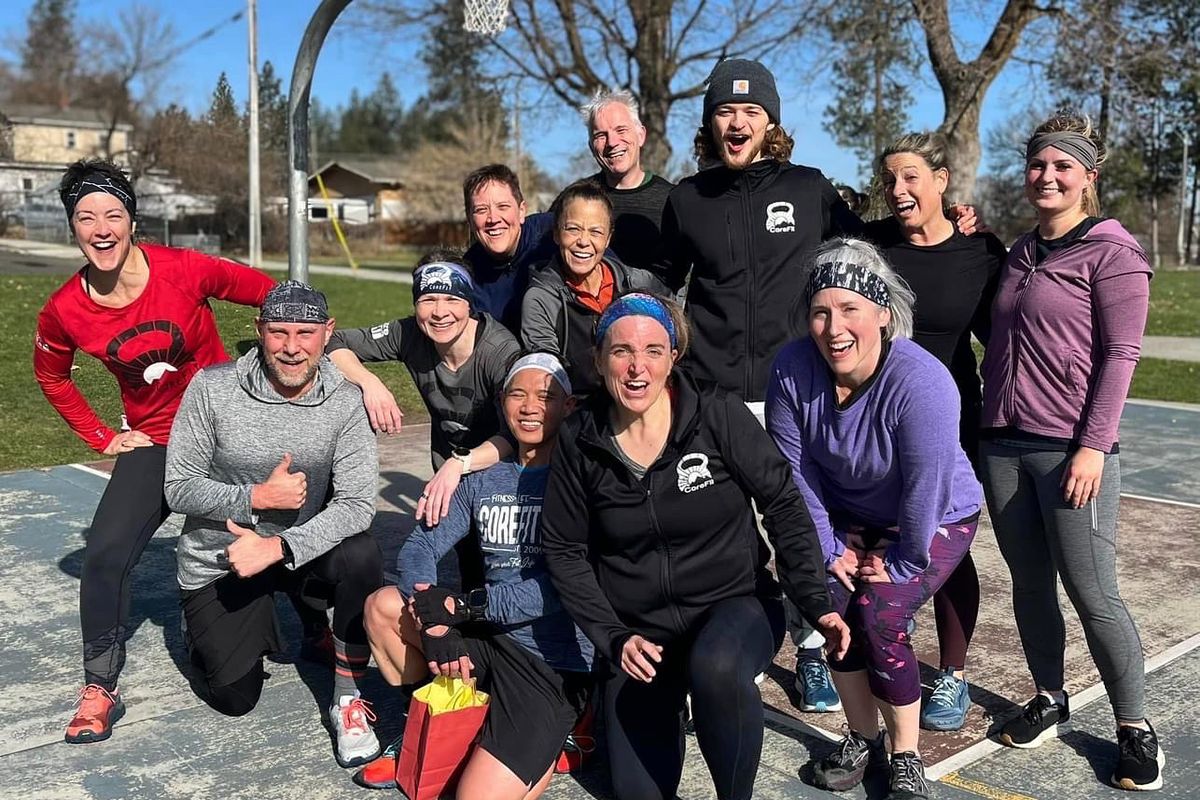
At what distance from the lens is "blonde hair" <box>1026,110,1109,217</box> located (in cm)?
341

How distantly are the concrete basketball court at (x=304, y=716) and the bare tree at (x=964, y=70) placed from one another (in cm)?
1365

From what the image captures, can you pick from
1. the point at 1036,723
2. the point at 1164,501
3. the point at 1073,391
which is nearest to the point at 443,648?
the point at 1036,723

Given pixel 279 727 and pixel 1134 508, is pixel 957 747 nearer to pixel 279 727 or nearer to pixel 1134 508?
pixel 279 727

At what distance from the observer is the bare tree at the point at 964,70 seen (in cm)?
1831

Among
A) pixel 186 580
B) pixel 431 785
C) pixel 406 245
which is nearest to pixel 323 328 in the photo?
pixel 186 580

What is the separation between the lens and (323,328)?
151 inches

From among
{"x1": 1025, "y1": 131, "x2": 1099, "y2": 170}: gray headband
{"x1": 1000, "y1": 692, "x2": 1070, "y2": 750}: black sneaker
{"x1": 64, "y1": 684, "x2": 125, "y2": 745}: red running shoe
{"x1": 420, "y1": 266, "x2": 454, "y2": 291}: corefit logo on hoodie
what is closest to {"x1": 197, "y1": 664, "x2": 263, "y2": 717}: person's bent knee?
{"x1": 64, "y1": 684, "x2": 125, "y2": 745}: red running shoe

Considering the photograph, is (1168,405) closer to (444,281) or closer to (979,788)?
(979,788)

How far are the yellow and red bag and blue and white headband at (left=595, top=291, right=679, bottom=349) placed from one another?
43.4 inches

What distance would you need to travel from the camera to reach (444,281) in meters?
3.86

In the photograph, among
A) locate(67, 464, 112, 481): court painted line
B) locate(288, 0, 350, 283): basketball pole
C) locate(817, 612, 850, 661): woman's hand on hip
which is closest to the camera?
locate(817, 612, 850, 661): woman's hand on hip

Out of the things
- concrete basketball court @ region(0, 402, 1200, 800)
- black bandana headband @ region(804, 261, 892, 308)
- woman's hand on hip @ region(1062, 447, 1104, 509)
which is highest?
black bandana headband @ region(804, 261, 892, 308)

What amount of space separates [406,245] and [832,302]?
159ft

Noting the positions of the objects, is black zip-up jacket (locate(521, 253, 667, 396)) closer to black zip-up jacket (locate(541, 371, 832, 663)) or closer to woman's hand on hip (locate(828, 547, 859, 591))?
black zip-up jacket (locate(541, 371, 832, 663))
